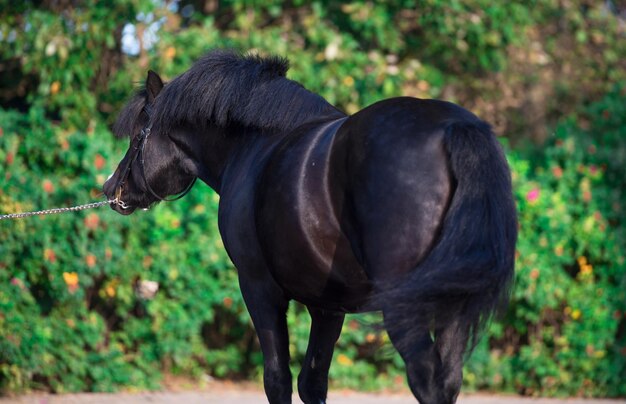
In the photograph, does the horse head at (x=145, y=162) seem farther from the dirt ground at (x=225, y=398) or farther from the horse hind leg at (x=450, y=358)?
the dirt ground at (x=225, y=398)

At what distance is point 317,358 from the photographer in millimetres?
4375

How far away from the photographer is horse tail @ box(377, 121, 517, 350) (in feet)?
9.86

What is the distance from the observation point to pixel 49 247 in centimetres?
647

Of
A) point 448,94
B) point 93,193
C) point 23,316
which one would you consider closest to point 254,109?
point 93,193

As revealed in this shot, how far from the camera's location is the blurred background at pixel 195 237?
6.58 metres

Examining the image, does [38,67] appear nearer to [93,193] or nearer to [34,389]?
[93,193]

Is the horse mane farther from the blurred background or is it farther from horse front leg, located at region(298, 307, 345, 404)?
the blurred background

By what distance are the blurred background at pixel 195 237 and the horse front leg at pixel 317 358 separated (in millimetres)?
2077

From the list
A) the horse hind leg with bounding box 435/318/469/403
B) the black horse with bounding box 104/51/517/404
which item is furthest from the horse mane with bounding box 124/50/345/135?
the horse hind leg with bounding box 435/318/469/403

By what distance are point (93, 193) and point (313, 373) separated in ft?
9.88

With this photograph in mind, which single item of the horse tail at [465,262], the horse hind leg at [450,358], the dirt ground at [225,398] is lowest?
the dirt ground at [225,398]

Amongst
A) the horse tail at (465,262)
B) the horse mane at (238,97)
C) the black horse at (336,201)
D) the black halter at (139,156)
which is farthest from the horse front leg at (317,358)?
the horse tail at (465,262)

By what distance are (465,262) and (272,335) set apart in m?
1.33

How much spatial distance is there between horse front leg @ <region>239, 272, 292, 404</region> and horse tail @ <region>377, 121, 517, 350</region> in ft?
3.45
